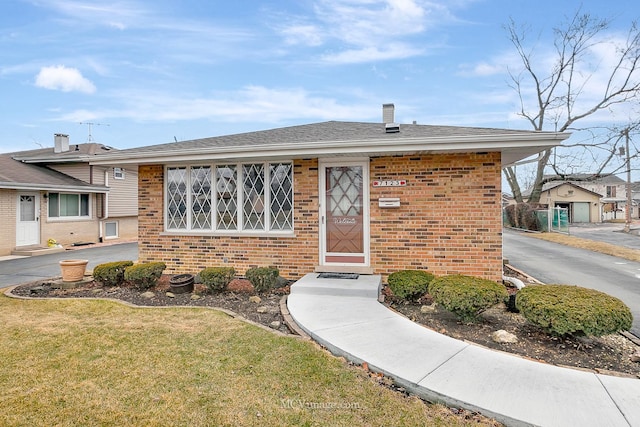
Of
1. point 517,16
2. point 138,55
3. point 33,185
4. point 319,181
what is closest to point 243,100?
point 138,55

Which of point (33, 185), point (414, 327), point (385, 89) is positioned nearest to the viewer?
point (414, 327)

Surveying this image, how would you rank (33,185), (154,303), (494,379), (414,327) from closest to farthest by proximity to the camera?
(494,379)
(414,327)
(154,303)
(33,185)

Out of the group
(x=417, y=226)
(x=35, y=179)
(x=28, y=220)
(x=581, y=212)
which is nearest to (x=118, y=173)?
(x=35, y=179)

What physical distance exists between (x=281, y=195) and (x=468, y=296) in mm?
3966

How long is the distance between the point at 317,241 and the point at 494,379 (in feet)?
13.7

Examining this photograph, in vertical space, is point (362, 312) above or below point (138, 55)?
below

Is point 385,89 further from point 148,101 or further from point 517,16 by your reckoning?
point 517,16

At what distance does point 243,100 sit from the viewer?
18.0 m

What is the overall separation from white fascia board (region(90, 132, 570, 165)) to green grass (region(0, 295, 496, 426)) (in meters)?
3.10

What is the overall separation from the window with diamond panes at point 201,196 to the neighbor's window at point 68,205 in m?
10.7

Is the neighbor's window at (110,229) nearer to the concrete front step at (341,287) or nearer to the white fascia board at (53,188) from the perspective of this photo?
the white fascia board at (53,188)

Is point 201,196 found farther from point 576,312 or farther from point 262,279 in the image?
point 576,312

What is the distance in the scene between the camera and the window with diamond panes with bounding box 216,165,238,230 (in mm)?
7289

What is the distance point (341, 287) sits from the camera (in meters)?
5.69
